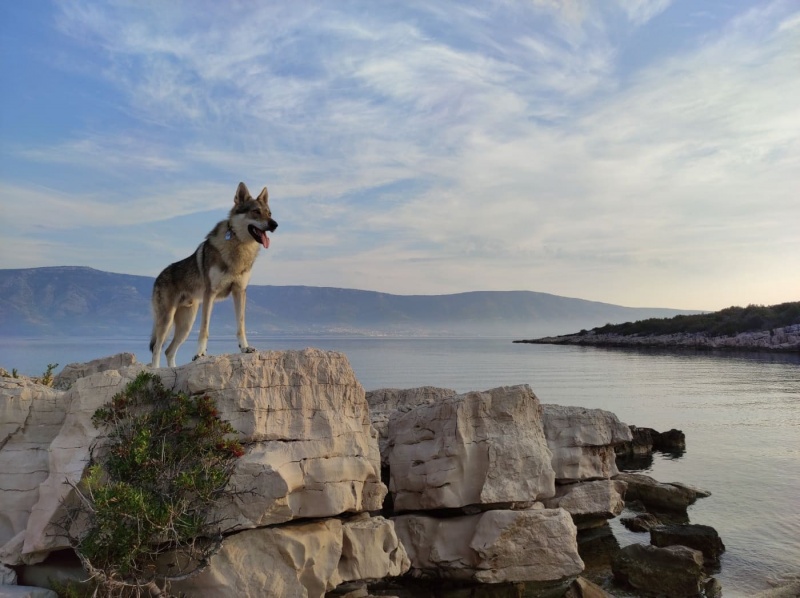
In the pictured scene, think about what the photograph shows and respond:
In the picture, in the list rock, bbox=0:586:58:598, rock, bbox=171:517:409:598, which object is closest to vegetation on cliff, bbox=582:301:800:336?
rock, bbox=171:517:409:598

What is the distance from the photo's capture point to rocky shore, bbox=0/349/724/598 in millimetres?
8844

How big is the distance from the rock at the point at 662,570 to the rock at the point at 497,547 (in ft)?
5.53

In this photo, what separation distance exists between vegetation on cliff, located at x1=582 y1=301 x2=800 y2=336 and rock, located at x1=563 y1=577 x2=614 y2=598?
317ft

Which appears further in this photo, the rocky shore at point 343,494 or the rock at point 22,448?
the rock at point 22,448

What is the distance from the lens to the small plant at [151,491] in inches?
316

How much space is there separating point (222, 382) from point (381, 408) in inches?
294

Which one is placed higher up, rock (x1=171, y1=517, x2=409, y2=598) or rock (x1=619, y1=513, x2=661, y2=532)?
rock (x1=171, y1=517, x2=409, y2=598)

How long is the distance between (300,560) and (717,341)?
100826 mm

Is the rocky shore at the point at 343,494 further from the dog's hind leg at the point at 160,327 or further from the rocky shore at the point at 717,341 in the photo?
the rocky shore at the point at 717,341

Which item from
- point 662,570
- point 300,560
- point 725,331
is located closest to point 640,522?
point 662,570

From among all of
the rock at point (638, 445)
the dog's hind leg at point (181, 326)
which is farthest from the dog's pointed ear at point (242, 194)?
the rock at point (638, 445)

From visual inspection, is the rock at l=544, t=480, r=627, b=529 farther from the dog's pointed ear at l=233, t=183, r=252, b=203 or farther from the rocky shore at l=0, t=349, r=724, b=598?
the dog's pointed ear at l=233, t=183, r=252, b=203

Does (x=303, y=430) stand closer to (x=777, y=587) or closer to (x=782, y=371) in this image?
(x=777, y=587)

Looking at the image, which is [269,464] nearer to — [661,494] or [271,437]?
[271,437]
